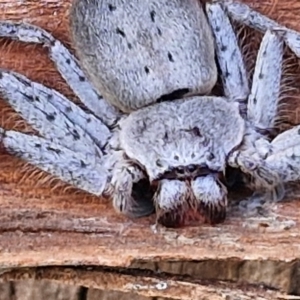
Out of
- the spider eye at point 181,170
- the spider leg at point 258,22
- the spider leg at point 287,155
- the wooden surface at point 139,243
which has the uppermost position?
the spider leg at point 258,22

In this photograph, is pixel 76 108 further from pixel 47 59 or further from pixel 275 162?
pixel 275 162

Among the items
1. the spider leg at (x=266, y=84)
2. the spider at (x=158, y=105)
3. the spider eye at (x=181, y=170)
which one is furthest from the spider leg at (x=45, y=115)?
the spider leg at (x=266, y=84)

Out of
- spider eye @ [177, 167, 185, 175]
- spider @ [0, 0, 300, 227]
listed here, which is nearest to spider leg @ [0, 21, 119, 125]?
spider @ [0, 0, 300, 227]

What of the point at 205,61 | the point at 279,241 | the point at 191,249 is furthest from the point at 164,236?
the point at 205,61

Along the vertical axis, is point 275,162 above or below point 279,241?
above

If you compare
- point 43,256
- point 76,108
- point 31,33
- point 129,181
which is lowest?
point 43,256

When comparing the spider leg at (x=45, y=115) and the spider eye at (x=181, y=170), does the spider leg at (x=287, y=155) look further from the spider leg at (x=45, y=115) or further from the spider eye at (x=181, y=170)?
the spider leg at (x=45, y=115)

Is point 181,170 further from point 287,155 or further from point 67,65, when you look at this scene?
point 67,65

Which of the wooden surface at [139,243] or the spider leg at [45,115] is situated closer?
the wooden surface at [139,243]
